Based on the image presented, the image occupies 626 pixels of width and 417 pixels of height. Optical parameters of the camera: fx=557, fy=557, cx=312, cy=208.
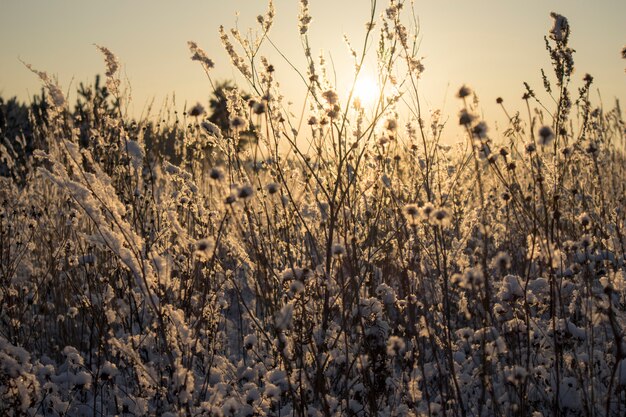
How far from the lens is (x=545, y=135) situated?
1885mm

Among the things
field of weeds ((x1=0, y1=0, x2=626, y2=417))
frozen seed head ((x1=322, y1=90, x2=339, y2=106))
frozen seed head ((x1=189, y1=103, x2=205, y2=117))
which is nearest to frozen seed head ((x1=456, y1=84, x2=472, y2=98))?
field of weeds ((x1=0, y1=0, x2=626, y2=417))

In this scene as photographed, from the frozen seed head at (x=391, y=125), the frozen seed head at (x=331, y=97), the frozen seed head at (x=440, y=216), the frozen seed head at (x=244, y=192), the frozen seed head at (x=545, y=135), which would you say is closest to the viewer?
the frozen seed head at (x=244, y=192)

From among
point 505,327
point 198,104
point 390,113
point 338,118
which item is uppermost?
point 390,113

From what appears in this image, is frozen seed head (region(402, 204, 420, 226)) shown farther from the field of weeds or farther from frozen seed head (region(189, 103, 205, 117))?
frozen seed head (region(189, 103, 205, 117))

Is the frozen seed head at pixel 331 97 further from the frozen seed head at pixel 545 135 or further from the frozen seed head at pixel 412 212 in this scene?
the frozen seed head at pixel 545 135

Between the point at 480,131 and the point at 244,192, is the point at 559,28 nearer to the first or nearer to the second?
the point at 480,131

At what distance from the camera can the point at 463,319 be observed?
146 inches

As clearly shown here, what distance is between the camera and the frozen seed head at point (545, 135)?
1.87 metres

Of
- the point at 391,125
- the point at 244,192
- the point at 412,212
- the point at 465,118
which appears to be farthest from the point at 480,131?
the point at 391,125

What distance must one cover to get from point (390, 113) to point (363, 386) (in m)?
1.60

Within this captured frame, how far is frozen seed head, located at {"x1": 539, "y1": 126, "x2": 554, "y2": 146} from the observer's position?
1873mm

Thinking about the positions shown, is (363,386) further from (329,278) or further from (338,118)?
(338,118)

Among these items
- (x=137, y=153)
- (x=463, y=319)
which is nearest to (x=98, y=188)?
(x=137, y=153)

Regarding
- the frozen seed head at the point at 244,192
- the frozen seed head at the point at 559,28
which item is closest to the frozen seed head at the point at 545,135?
the frozen seed head at the point at 559,28
